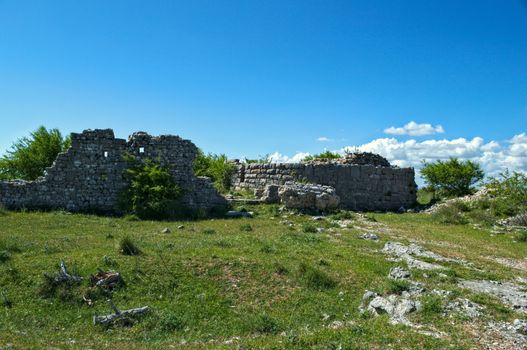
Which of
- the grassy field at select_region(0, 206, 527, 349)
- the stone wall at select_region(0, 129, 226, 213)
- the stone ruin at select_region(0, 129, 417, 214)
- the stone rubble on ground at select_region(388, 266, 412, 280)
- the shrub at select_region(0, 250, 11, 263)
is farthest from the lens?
the stone ruin at select_region(0, 129, 417, 214)

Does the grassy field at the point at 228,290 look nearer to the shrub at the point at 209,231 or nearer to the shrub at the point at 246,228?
the shrub at the point at 209,231

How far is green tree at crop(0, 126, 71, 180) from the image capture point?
2358cm

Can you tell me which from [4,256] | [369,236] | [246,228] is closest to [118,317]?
[4,256]

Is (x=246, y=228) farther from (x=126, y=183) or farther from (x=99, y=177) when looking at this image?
(x=99, y=177)

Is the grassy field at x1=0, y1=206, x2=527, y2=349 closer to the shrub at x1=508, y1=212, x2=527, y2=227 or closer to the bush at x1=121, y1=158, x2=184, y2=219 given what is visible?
the bush at x1=121, y1=158, x2=184, y2=219

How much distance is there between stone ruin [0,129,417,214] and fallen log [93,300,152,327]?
13299mm

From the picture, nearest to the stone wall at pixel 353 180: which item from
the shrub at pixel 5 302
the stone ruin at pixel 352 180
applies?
the stone ruin at pixel 352 180

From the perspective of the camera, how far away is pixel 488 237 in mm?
16734

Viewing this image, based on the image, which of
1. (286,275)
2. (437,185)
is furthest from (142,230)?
(437,185)

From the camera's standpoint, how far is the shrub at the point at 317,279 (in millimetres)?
9438

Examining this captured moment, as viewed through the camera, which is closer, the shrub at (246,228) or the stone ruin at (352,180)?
the shrub at (246,228)

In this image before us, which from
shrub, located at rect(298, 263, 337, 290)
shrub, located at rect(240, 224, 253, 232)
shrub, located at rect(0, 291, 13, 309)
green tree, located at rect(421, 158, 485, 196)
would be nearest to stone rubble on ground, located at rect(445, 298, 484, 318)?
shrub, located at rect(298, 263, 337, 290)

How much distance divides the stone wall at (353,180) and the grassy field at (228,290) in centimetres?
968

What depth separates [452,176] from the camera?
28.9m
